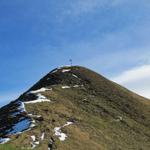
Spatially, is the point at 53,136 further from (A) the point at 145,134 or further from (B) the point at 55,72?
(B) the point at 55,72

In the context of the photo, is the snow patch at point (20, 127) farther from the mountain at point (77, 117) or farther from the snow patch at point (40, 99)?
the snow patch at point (40, 99)

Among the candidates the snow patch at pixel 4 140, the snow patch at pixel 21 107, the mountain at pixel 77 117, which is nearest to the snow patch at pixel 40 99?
the mountain at pixel 77 117

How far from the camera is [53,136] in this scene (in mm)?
88375

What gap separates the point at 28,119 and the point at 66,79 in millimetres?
37518

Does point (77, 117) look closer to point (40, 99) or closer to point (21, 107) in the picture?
point (40, 99)

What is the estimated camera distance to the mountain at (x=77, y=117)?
89.0m

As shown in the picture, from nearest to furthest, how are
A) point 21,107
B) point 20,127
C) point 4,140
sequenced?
point 4,140 → point 20,127 → point 21,107

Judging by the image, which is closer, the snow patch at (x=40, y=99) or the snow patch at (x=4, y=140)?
the snow patch at (x=4, y=140)

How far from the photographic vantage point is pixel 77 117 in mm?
104875

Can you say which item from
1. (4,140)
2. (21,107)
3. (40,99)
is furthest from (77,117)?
(4,140)

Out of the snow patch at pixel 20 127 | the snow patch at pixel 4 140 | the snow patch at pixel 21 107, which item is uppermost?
the snow patch at pixel 21 107

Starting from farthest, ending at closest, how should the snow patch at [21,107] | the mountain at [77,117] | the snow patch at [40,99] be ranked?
the snow patch at [40,99] → the snow patch at [21,107] → the mountain at [77,117]

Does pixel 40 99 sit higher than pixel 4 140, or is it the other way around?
pixel 40 99

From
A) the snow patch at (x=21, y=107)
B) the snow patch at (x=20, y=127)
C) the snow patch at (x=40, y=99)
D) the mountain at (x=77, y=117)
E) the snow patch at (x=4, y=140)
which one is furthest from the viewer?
the snow patch at (x=40, y=99)
